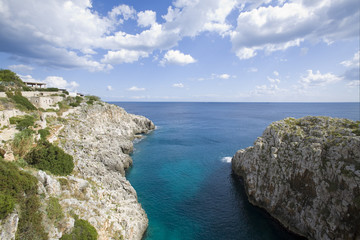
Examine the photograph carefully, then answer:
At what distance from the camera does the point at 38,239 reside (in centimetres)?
1509

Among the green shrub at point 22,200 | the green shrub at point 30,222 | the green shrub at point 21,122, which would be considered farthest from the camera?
the green shrub at point 21,122

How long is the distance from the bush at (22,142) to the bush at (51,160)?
1.34 metres

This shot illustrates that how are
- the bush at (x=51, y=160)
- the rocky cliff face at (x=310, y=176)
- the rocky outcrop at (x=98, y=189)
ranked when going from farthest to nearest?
the bush at (x=51, y=160) < the rocky cliff face at (x=310, y=176) < the rocky outcrop at (x=98, y=189)

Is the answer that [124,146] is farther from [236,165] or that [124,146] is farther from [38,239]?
[38,239]

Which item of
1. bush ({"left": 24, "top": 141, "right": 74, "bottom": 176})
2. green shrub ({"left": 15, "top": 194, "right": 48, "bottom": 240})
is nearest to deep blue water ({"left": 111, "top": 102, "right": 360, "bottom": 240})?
green shrub ({"left": 15, "top": 194, "right": 48, "bottom": 240})

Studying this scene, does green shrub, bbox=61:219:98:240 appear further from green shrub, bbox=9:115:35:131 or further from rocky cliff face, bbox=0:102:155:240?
green shrub, bbox=9:115:35:131

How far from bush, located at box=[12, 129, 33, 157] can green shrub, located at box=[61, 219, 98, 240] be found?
1488 centimetres

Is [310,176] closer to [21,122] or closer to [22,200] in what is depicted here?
[22,200]

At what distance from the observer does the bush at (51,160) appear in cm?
2353

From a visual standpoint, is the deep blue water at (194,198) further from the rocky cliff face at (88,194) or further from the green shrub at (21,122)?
the green shrub at (21,122)

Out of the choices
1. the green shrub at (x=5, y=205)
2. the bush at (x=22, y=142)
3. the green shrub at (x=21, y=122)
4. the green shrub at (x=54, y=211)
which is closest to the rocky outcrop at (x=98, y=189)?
the green shrub at (x=54, y=211)

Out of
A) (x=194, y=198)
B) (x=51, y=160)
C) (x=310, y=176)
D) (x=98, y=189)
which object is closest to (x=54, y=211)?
(x=98, y=189)

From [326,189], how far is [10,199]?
3624 centimetres

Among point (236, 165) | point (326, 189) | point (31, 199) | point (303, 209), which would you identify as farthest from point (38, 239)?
point (236, 165)
